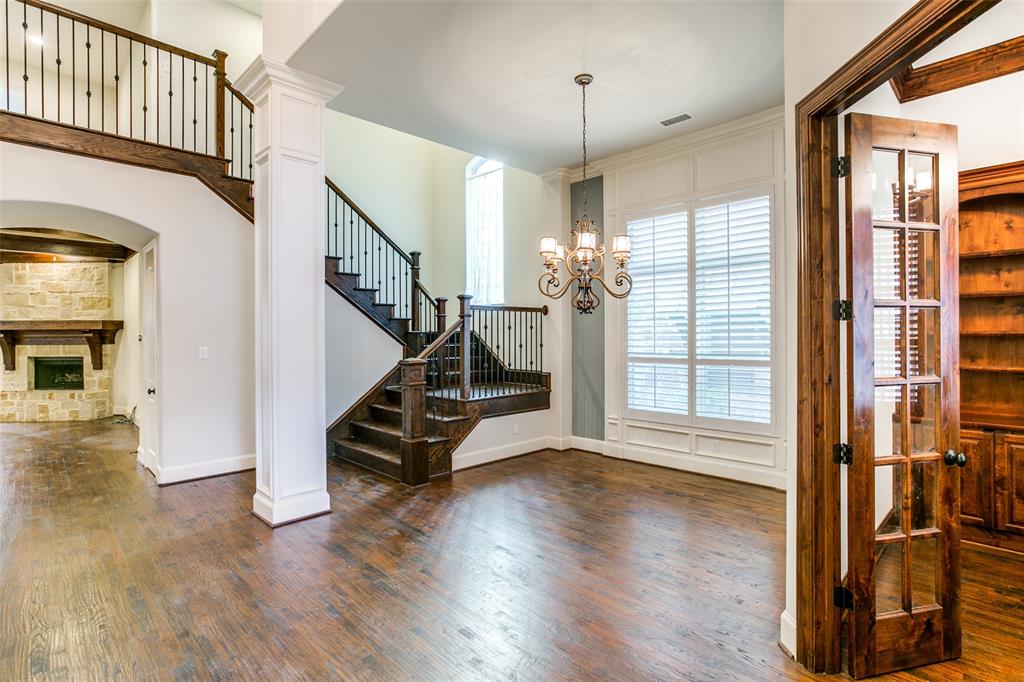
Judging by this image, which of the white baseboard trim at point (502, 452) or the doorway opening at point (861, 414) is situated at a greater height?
the doorway opening at point (861, 414)

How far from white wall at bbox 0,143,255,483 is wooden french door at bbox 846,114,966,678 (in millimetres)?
5283

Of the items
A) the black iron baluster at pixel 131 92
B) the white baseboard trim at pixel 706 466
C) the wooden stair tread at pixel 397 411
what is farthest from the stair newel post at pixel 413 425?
the black iron baluster at pixel 131 92

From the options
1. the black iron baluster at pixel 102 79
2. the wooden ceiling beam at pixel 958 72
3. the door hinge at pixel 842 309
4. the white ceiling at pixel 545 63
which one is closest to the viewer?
the door hinge at pixel 842 309

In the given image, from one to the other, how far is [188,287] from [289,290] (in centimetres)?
195

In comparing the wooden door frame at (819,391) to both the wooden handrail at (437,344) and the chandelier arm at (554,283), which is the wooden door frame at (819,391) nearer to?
the chandelier arm at (554,283)

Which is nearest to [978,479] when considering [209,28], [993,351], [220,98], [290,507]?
[993,351]

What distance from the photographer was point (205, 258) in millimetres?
4969

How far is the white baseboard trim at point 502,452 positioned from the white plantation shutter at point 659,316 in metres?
1.15

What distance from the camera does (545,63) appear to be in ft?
11.6

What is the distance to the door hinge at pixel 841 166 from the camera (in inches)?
79.1

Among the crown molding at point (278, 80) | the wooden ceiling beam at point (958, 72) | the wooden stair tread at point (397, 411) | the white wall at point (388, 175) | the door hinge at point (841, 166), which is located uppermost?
Result: the white wall at point (388, 175)

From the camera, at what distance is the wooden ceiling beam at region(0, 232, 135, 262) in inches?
262

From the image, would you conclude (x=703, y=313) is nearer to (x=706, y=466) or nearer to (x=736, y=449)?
(x=736, y=449)

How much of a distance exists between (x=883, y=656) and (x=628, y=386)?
139 inches
